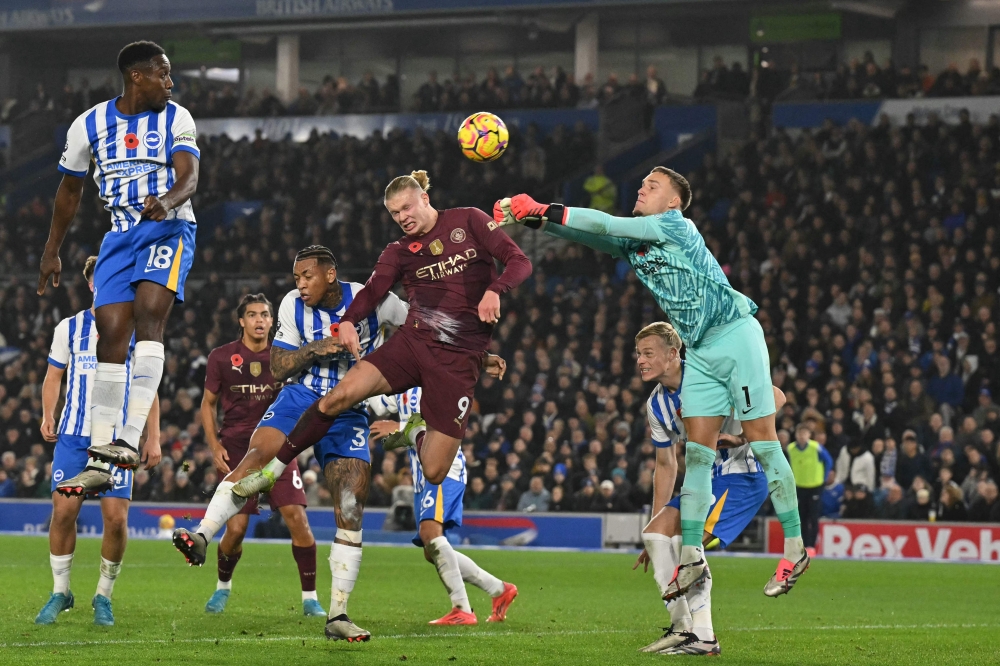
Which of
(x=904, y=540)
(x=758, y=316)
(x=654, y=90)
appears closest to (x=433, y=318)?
(x=904, y=540)

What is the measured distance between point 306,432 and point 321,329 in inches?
51.9

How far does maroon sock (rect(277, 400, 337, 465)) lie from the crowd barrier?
42.1 feet

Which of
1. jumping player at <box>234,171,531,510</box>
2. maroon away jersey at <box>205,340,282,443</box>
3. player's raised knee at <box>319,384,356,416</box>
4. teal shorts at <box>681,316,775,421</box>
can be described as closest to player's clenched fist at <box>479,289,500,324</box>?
jumping player at <box>234,171,531,510</box>

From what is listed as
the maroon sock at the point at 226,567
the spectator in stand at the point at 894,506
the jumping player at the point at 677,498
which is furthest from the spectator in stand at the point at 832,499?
the maroon sock at the point at 226,567

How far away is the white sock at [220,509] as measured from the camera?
8.20m

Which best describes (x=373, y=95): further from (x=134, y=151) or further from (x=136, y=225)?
(x=136, y=225)

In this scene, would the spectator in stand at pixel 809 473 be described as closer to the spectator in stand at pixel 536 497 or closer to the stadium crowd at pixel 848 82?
the spectator in stand at pixel 536 497

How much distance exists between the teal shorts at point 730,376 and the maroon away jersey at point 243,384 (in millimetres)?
4112

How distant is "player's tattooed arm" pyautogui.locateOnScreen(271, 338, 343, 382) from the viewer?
914 cm

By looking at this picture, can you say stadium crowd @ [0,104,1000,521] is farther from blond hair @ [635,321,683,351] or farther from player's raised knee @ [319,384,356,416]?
player's raised knee @ [319,384,356,416]

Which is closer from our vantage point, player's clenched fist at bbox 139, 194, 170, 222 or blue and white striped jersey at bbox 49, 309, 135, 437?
player's clenched fist at bbox 139, 194, 170, 222

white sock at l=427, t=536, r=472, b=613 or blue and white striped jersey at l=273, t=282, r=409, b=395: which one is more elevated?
blue and white striped jersey at l=273, t=282, r=409, b=395

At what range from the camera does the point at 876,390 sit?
21547 millimetres

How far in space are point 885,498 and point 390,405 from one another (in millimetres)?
11055
